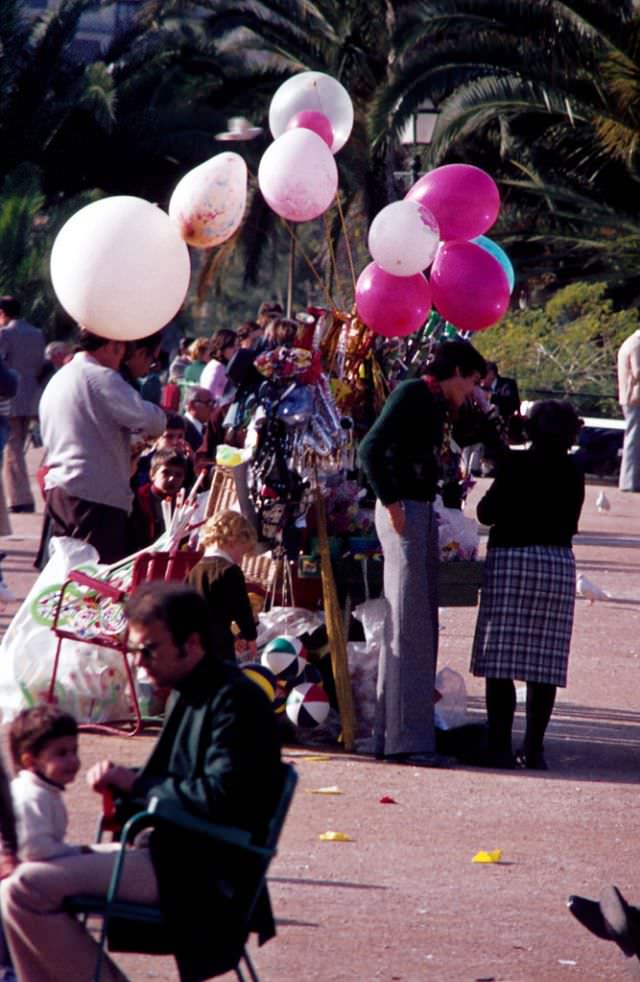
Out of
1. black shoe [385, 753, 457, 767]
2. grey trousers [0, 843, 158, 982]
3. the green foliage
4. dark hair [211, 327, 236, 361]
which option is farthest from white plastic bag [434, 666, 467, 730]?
the green foliage

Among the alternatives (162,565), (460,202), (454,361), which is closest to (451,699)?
(162,565)

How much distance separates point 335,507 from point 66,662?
4.65 ft

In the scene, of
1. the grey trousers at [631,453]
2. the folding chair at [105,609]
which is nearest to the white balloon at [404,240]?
the folding chair at [105,609]

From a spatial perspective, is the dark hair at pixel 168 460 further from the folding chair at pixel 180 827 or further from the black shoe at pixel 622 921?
the folding chair at pixel 180 827

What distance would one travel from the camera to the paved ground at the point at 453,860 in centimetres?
532

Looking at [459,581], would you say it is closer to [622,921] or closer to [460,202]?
[460,202]

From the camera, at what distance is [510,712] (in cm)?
816

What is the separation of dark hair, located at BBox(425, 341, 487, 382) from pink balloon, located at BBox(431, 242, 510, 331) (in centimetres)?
55

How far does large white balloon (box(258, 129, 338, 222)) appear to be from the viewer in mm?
8492

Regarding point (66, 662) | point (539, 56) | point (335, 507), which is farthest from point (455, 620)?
point (539, 56)

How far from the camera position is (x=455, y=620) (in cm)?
1240

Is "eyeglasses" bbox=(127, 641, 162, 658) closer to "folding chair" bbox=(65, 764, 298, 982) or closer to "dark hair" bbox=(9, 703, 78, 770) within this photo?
"dark hair" bbox=(9, 703, 78, 770)

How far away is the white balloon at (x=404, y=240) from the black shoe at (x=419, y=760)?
207 centimetres

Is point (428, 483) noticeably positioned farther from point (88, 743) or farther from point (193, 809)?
point (193, 809)
